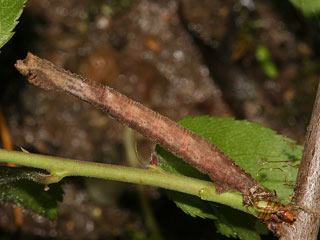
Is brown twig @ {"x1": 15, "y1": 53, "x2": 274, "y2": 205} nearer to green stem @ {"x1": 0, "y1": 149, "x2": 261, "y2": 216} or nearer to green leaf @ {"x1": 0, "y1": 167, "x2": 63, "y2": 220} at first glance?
green stem @ {"x1": 0, "y1": 149, "x2": 261, "y2": 216}

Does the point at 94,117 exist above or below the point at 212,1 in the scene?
below

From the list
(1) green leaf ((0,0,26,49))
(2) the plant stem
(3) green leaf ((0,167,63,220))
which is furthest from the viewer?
(2) the plant stem

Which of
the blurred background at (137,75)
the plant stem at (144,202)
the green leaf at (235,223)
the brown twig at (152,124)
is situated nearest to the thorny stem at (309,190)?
the brown twig at (152,124)

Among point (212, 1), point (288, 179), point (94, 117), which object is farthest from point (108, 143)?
point (288, 179)

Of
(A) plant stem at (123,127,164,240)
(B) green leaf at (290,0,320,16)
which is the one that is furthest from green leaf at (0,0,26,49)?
(A) plant stem at (123,127,164,240)

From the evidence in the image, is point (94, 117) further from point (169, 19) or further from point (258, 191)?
point (258, 191)
